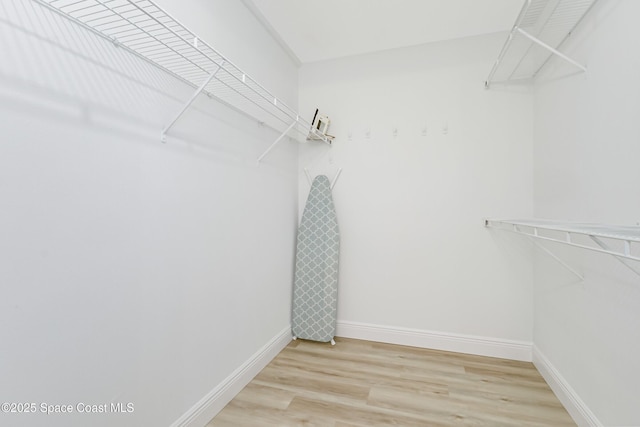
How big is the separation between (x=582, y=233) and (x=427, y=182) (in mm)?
1510

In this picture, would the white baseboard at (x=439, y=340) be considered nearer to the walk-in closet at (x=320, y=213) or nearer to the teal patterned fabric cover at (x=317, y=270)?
the walk-in closet at (x=320, y=213)

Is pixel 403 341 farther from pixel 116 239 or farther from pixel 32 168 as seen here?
pixel 32 168

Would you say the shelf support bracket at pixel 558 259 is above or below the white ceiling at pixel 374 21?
below

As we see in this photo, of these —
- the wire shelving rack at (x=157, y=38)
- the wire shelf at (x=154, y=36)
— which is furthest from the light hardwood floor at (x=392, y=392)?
the wire shelf at (x=154, y=36)

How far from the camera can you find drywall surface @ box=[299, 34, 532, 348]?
2207 mm

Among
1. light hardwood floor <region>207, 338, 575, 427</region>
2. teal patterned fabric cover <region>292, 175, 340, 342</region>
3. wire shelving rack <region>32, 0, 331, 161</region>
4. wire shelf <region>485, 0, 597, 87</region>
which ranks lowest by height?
light hardwood floor <region>207, 338, 575, 427</region>

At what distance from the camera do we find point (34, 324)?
840mm

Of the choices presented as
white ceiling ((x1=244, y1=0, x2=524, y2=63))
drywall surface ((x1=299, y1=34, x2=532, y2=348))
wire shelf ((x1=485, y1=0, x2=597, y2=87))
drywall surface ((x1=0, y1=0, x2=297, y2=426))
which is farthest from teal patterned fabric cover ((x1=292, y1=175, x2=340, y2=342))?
wire shelf ((x1=485, y1=0, x2=597, y2=87))

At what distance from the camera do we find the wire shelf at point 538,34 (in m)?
1.46

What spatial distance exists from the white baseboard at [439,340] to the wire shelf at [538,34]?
1928 mm

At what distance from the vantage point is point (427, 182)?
239cm

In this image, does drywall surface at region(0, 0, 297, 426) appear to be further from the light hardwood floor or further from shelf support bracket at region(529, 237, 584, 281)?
shelf support bracket at region(529, 237, 584, 281)

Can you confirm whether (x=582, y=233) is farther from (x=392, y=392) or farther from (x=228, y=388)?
(x=228, y=388)

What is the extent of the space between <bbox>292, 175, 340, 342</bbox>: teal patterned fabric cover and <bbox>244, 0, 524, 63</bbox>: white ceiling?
3.72 ft
